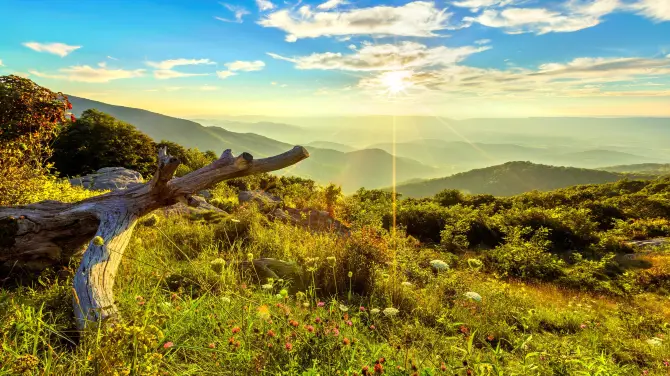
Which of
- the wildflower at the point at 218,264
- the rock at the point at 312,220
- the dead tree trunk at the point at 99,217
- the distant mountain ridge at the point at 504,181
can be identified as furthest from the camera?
the distant mountain ridge at the point at 504,181

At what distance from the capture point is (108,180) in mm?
10562

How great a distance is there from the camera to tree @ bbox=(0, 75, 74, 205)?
576 cm

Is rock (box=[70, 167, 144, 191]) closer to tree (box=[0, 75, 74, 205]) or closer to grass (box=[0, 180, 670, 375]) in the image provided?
tree (box=[0, 75, 74, 205])

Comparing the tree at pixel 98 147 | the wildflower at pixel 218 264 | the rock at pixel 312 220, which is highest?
the tree at pixel 98 147

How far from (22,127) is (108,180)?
4.86 metres

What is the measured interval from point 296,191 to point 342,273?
11.1 meters

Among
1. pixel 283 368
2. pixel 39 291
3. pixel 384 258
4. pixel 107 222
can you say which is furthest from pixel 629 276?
pixel 39 291

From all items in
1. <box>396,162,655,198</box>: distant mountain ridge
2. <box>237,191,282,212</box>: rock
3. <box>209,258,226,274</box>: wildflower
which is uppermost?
<box>209,258,226,274</box>: wildflower

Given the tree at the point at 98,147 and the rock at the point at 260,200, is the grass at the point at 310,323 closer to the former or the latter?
the rock at the point at 260,200

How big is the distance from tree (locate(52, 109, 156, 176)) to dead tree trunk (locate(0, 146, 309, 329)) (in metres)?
9.40

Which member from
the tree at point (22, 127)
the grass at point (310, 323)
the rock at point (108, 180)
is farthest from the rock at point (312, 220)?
the tree at point (22, 127)

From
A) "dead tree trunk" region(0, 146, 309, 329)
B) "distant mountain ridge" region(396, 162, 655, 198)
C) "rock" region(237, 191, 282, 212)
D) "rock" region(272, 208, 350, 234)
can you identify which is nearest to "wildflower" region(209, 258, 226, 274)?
"dead tree trunk" region(0, 146, 309, 329)

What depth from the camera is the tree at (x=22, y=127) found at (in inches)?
227

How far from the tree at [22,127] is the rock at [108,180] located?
3630mm
